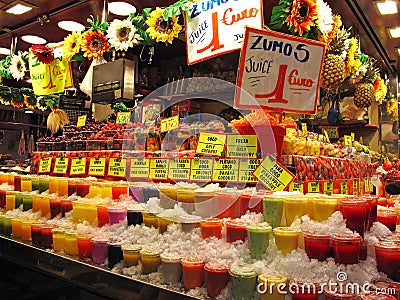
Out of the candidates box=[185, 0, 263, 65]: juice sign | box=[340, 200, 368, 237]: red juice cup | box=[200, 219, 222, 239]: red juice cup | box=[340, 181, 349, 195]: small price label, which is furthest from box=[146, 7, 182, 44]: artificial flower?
box=[340, 200, 368, 237]: red juice cup

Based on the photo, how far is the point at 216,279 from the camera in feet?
4.66

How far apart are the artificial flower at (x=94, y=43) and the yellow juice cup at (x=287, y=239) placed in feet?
10.4

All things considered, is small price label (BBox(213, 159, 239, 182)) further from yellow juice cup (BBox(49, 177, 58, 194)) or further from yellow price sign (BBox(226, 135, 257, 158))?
yellow juice cup (BBox(49, 177, 58, 194))

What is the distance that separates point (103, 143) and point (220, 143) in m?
1.41

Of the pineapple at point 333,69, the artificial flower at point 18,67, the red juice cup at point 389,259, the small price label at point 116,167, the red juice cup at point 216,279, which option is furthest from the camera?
the artificial flower at point 18,67

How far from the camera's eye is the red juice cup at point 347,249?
1296 millimetres

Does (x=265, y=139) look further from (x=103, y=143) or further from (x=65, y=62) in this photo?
(x=65, y=62)

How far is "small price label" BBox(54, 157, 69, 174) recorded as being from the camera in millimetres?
3539

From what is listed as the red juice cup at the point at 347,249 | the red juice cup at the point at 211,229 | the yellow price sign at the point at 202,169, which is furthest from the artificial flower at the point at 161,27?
the red juice cup at the point at 347,249

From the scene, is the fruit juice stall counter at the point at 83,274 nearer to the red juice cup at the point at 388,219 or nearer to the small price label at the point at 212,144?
the red juice cup at the point at 388,219

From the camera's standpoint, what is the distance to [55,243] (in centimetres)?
213

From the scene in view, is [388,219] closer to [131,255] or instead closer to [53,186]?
[131,255]

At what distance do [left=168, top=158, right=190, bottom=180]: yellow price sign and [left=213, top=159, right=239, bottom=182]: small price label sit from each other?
0.79ft

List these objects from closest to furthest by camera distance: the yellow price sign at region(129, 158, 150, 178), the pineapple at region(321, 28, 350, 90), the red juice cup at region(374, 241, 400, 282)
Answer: the red juice cup at region(374, 241, 400, 282) < the yellow price sign at region(129, 158, 150, 178) < the pineapple at region(321, 28, 350, 90)
